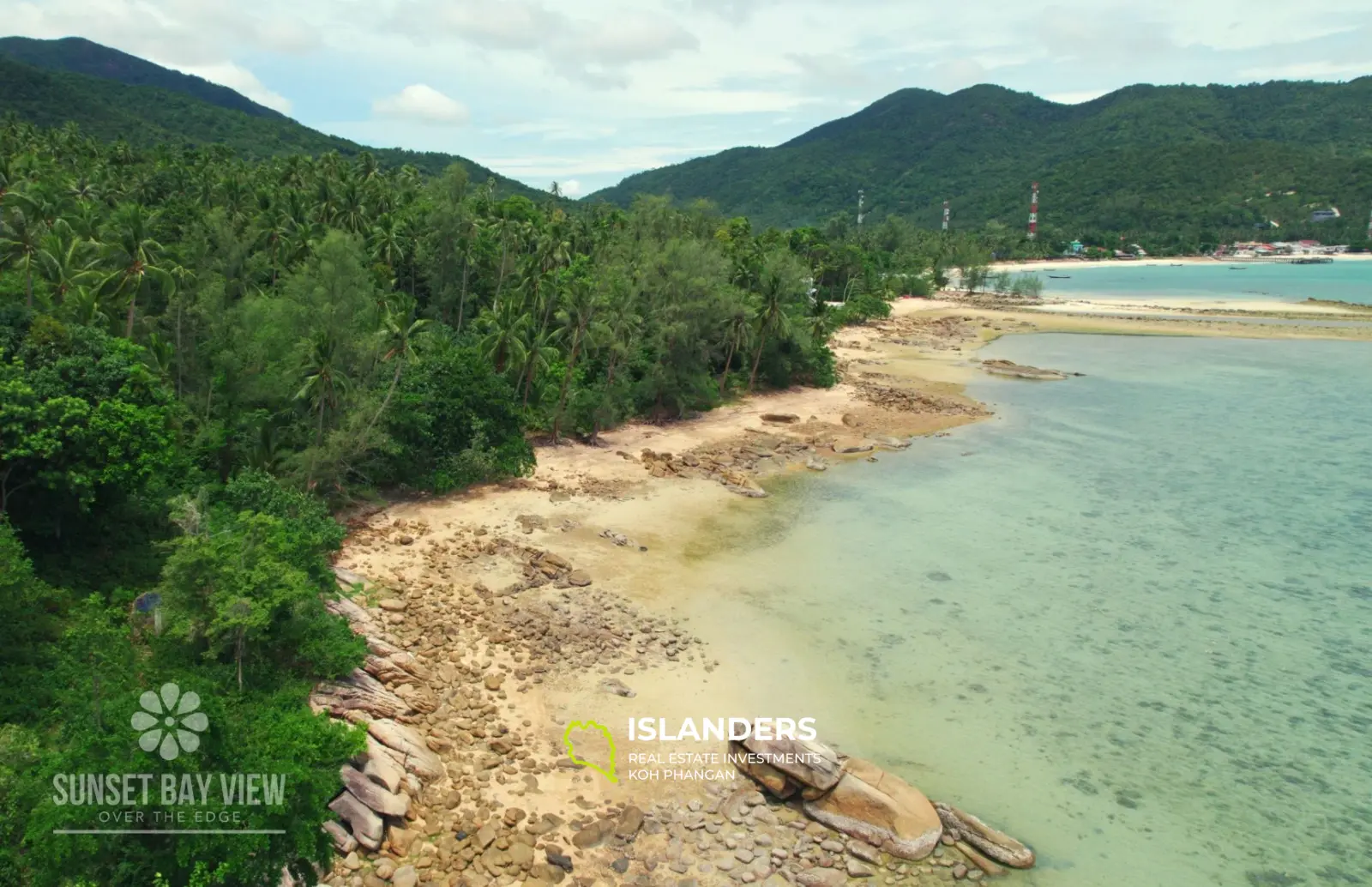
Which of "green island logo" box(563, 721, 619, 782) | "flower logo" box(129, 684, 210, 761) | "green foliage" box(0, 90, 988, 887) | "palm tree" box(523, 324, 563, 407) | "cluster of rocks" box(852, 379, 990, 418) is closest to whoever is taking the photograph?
"flower logo" box(129, 684, 210, 761)

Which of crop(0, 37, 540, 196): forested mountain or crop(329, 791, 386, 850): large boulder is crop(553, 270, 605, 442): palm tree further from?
crop(0, 37, 540, 196): forested mountain

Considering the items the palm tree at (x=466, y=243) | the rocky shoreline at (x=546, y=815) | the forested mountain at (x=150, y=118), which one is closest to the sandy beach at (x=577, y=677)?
the rocky shoreline at (x=546, y=815)

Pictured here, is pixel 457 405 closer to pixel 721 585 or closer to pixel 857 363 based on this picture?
pixel 721 585

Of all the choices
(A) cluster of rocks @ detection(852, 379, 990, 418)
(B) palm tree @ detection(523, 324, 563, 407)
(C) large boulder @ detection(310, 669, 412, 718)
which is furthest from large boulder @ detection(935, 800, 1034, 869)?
(A) cluster of rocks @ detection(852, 379, 990, 418)

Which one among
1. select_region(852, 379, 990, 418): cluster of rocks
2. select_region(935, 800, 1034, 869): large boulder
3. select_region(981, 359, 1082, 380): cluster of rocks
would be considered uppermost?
select_region(981, 359, 1082, 380): cluster of rocks

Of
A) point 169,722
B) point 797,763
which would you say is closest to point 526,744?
point 797,763

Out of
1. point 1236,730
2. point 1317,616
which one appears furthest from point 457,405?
point 1317,616

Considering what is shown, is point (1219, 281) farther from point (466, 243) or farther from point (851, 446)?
point (466, 243)
